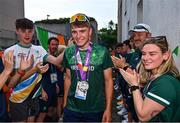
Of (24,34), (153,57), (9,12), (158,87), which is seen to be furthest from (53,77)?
(9,12)

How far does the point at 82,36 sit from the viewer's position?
4.45 meters

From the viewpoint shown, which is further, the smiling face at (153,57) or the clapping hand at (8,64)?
the clapping hand at (8,64)

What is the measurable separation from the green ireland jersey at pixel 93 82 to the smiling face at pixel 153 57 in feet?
3.35

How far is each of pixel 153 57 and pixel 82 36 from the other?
1.28 metres

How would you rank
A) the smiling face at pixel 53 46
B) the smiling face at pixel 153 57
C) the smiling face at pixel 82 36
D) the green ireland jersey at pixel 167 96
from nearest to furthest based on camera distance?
1. the green ireland jersey at pixel 167 96
2. the smiling face at pixel 153 57
3. the smiling face at pixel 82 36
4. the smiling face at pixel 53 46

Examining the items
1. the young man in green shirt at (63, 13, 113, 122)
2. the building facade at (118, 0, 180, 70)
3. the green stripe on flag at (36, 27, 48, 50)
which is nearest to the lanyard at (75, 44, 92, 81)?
the young man in green shirt at (63, 13, 113, 122)

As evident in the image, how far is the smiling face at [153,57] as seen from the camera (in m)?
3.39

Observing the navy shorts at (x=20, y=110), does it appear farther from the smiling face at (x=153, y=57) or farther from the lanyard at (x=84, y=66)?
the smiling face at (x=153, y=57)

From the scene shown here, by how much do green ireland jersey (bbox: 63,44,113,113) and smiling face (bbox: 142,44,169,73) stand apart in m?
1.02

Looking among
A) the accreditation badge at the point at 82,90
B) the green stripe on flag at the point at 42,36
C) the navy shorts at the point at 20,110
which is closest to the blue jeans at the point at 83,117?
the accreditation badge at the point at 82,90

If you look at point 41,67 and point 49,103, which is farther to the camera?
point 49,103

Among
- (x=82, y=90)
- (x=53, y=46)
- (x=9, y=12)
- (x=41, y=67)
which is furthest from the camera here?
(x=9, y=12)

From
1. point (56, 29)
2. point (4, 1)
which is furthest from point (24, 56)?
point (56, 29)

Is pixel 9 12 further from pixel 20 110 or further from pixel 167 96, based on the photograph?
pixel 167 96
